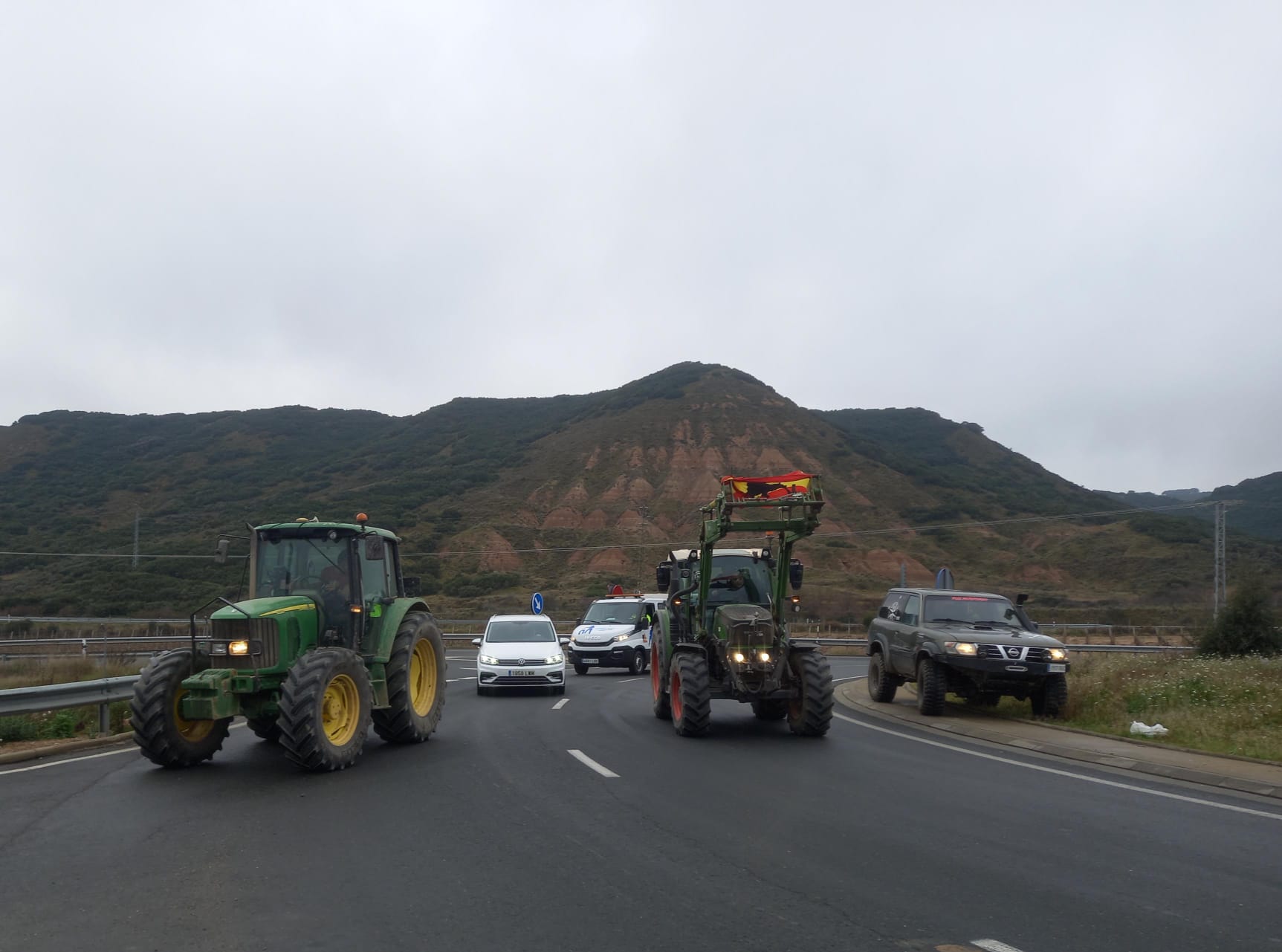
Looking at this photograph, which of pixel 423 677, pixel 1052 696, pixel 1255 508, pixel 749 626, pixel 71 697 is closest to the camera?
pixel 71 697

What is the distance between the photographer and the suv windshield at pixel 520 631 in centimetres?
2197

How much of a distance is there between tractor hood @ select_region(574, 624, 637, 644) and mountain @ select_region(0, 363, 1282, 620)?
81.6 ft

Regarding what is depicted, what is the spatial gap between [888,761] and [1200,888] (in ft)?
17.3

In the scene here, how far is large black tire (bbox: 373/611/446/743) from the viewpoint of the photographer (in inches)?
484

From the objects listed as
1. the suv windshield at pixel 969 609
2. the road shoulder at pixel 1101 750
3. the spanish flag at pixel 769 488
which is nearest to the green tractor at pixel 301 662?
the spanish flag at pixel 769 488

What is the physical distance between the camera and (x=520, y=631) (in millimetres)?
22312

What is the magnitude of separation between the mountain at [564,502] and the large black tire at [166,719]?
4235 centimetres

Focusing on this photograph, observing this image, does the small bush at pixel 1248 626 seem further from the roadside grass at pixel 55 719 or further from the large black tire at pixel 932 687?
the roadside grass at pixel 55 719

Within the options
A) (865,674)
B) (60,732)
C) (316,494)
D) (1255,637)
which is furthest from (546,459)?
(60,732)

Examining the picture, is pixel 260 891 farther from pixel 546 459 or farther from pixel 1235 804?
pixel 546 459

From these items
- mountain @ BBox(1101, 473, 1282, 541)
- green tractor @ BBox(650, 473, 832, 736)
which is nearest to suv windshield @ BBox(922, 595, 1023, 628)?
green tractor @ BBox(650, 473, 832, 736)

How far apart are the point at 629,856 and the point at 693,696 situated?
6.20m

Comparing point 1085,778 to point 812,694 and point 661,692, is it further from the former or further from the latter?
point 661,692

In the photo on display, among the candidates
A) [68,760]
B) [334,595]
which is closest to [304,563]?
[334,595]
